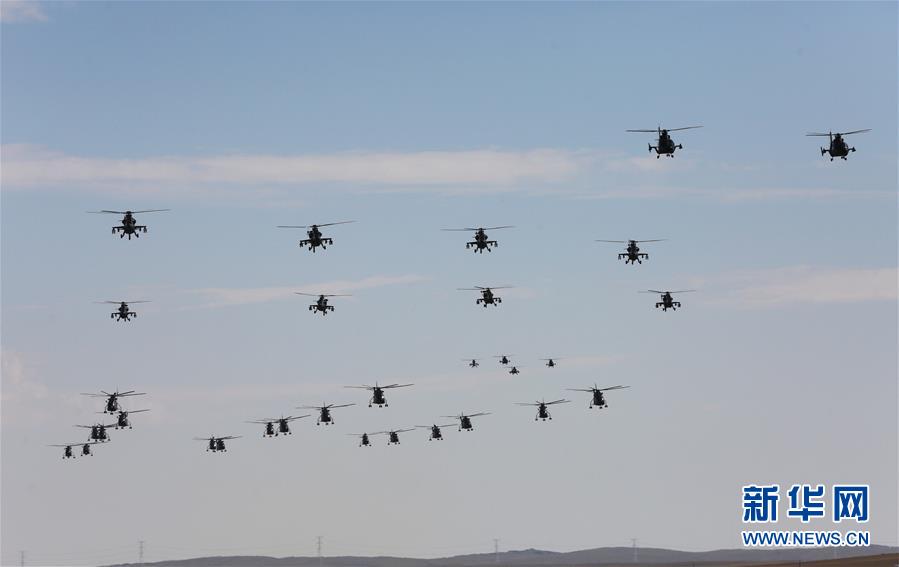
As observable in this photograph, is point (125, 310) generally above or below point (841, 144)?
below

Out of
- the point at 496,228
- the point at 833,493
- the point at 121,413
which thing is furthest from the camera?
the point at 121,413

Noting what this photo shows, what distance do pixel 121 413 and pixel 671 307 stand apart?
229ft

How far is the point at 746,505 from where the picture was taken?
160m

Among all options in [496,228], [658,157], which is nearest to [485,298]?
[496,228]

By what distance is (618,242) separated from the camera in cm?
16825

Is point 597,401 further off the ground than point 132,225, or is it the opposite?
point 132,225

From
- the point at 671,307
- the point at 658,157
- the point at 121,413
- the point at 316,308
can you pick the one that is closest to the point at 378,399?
the point at 316,308

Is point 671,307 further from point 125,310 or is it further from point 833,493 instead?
point 125,310

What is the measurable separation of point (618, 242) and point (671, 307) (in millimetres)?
9527

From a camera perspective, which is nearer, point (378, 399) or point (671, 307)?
point (671, 307)

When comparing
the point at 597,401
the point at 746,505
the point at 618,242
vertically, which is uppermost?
the point at 618,242

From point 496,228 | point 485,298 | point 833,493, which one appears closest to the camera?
point 833,493

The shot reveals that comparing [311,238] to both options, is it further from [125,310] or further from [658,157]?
[658,157]

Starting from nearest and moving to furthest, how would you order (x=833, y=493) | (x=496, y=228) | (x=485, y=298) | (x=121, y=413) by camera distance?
(x=833, y=493) < (x=496, y=228) < (x=485, y=298) < (x=121, y=413)
